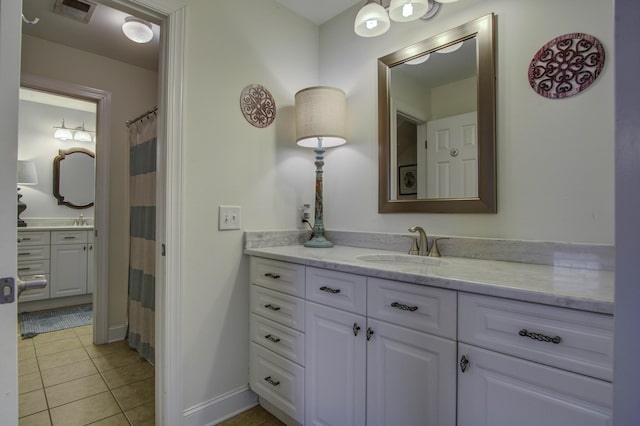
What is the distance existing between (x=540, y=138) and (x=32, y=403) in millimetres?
2860

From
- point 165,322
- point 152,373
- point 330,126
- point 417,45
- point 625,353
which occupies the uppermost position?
point 417,45

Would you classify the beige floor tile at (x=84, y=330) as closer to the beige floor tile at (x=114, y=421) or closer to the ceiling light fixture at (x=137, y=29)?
the beige floor tile at (x=114, y=421)

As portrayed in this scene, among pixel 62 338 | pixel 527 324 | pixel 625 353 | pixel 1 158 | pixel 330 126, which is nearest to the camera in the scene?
pixel 625 353

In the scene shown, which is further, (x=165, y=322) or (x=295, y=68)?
(x=295, y=68)

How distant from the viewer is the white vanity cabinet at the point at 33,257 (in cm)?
332

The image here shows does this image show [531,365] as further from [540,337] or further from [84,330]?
[84,330]

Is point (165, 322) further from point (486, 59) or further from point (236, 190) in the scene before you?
point (486, 59)

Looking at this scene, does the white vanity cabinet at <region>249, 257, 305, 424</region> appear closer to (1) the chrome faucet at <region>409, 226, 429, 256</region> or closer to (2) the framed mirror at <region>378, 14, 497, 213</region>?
(1) the chrome faucet at <region>409, 226, 429, 256</region>

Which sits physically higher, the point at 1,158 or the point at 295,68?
the point at 295,68

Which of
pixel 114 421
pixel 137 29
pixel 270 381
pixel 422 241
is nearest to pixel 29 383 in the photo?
pixel 114 421

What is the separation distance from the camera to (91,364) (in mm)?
2258

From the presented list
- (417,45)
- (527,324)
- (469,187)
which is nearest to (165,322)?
(527,324)

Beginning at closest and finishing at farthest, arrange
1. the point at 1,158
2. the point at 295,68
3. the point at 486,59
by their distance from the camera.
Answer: the point at 1,158 → the point at 486,59 → the point at 295,68

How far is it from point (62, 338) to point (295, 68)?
289 cm
